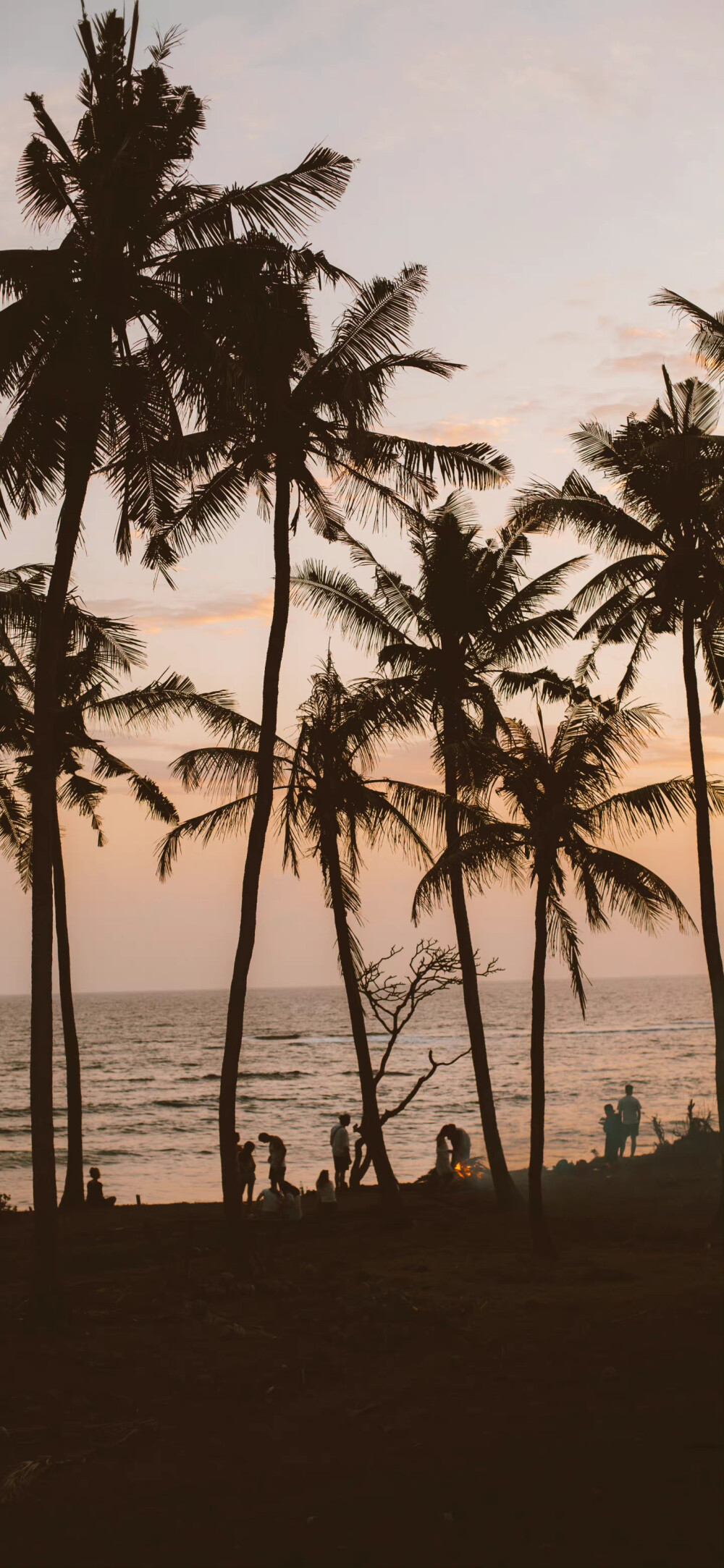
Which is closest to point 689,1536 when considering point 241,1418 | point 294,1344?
point 241,1418

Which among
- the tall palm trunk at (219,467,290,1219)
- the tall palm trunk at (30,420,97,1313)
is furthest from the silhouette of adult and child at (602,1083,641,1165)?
the tall palm trunk at (30,420,97,1313)

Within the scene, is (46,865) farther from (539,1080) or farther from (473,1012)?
(473,1012)

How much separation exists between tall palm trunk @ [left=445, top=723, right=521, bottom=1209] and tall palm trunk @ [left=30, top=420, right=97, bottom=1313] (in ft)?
27.4

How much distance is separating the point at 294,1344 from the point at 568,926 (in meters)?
8.03

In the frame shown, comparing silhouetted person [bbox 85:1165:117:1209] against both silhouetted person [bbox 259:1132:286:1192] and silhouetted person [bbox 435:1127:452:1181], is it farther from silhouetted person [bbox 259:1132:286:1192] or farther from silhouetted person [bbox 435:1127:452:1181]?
silhouetted person [bbox 435:1127:452:1181]

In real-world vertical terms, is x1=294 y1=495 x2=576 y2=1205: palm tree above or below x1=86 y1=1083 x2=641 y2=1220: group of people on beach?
above

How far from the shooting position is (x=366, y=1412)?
9055 millimetres

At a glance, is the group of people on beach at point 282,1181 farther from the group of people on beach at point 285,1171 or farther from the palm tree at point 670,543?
the palm tree at point 670,543

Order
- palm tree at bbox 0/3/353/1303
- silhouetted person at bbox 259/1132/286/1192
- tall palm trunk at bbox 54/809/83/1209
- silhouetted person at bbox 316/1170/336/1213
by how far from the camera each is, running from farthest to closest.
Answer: tall palm trunk at bbox 54/809/83/1209 < silhouetted person at bbox 259/1132/286/1192 < silhouetted person at bbox 316/1170/336/1213 < palm tree at bbox 0/3/353/1303

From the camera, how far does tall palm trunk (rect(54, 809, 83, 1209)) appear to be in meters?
→ 21.4

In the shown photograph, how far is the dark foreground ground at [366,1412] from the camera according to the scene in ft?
22.4

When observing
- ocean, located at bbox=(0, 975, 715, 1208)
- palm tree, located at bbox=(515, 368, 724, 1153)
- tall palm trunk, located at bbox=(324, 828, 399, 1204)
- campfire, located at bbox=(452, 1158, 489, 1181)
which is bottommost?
ocean, located at bbox=(0, 975, 715, 1208)

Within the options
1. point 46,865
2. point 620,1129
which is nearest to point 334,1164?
point 620,1129

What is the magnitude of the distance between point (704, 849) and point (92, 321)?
36.0 feet
